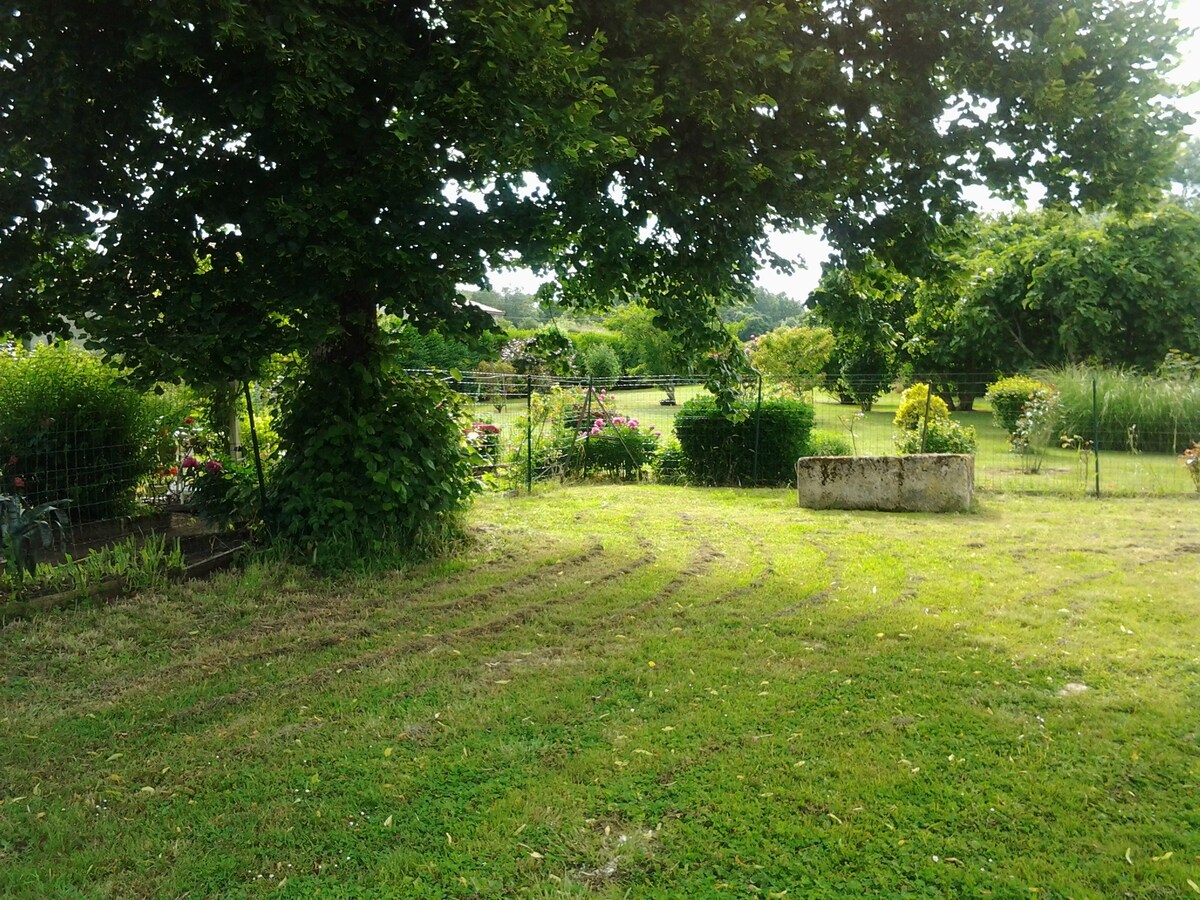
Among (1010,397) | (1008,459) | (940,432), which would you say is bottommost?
(1008,459)

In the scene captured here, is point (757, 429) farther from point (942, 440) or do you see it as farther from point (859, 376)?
point (859, 376)

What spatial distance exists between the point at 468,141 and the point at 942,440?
9.38 meters

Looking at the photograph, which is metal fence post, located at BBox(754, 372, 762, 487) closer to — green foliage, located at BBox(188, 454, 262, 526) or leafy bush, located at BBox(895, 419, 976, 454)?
leafy bush, located at BBox(895, 419, 976, 454)

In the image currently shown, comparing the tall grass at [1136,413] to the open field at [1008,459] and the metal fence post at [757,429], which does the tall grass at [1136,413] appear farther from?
the metal fence post at [757,429]

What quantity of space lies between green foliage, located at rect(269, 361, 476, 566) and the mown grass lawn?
48 centimetres

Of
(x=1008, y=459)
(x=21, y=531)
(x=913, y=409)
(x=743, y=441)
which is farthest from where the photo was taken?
(x=1008, y=459)

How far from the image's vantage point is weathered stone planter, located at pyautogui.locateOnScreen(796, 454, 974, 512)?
970 cm

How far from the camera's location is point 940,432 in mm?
12141

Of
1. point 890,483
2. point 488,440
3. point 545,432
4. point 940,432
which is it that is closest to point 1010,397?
point 940,432

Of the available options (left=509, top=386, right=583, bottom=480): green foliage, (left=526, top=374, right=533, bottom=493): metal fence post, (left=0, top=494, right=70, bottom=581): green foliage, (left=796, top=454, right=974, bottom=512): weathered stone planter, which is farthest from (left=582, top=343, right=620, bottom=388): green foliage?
(left=0, top=494, right=70, bottom=581): green foliage

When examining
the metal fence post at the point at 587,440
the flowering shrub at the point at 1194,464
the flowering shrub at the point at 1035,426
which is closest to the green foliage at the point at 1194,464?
the flowering shrub at the point at 1194,464

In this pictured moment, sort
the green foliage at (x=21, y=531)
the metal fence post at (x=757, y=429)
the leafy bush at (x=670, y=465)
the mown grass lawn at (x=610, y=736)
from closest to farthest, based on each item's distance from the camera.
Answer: the mown grass lawn at (x=610, y=736)
the green foliage at (x=21, y=531)
the metal fence post at (x=757, y=429)
the leafy bush at (x=670, y=465)

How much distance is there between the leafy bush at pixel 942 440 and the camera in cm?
1212

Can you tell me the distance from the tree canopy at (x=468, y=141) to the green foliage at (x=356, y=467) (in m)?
0.14
